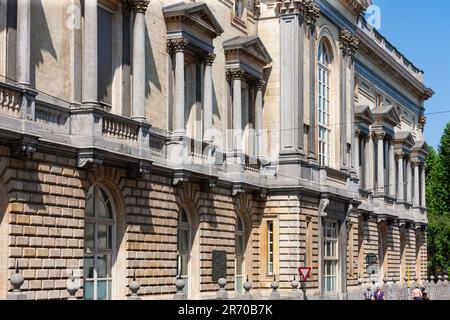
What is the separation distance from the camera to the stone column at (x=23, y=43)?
78.9ft

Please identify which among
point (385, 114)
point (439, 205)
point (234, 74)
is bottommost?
point (439, 205)

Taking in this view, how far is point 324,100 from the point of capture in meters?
48.7

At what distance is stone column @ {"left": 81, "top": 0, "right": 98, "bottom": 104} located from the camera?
89.5 ft

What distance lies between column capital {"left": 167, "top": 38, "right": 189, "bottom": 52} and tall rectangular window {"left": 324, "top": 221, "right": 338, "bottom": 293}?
15.9m

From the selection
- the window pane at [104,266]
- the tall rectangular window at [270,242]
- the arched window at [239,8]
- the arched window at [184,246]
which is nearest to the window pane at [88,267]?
the window pane at [104,266]

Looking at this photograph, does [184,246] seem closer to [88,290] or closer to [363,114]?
[88,290]

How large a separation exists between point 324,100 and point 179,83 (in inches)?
641

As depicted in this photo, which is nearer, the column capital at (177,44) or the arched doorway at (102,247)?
the arched doorway at (102,247)

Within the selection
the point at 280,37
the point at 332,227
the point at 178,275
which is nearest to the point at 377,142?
the point at 332,227

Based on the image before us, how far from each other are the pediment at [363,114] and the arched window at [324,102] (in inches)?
269

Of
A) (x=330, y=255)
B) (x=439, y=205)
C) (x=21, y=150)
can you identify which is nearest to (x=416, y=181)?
(x=439, y=205)

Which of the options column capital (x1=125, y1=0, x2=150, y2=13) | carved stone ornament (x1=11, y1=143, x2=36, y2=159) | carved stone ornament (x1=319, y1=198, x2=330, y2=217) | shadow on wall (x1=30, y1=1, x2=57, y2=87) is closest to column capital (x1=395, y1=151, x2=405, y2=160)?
carved stone ornament (x1=319, y1=198, x2=330, y2=217)

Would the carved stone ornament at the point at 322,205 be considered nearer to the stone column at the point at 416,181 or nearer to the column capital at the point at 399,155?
the column capital at the point at 399,155

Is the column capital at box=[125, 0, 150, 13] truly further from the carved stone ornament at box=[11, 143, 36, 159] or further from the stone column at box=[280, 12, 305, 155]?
the stone column at box=[280, 12, 305, 155]
